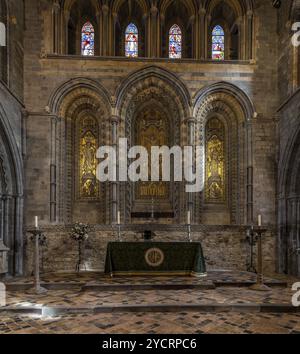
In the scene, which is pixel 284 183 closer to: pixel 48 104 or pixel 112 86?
pixel 112 86

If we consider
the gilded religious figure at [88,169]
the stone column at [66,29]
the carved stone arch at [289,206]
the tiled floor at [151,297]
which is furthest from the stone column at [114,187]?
the carved stone arch at [289,206]

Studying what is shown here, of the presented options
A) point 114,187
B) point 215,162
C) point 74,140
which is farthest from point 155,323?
point 74,140

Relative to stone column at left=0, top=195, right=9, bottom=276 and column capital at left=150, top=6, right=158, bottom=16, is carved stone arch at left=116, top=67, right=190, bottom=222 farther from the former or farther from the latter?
stone column at left=0, top=195, right=9, bottom=276

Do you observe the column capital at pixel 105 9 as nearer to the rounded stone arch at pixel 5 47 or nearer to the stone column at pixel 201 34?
the rounded stone arch at pixel 5 47

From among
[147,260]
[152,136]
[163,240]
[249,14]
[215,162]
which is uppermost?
[249,14]

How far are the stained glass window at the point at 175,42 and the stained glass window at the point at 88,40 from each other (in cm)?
296

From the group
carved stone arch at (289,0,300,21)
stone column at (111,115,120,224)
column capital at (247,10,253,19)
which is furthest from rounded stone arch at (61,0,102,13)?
carved stone arch at (289,0,300,21)

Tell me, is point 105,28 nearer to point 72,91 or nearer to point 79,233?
point 72,91

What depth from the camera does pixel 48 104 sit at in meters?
10.8

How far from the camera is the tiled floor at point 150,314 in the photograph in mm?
5238

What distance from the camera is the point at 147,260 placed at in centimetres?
866

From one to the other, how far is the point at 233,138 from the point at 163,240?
460 centimetres
